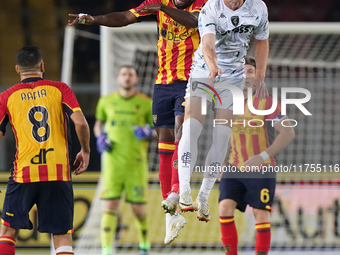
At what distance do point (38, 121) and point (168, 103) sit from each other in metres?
1.10

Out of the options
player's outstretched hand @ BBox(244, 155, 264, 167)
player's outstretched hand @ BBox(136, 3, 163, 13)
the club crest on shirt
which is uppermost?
player's outstretched hand @ BBox(136, 3, 163, 13)

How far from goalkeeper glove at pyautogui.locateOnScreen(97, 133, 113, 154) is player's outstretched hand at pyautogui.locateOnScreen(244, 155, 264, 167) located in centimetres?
243

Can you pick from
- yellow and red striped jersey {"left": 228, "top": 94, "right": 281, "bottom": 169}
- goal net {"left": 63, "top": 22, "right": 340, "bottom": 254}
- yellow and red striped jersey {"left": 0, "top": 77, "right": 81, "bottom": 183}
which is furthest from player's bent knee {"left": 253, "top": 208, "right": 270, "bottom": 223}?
goal net {"left": 63, "top": 22, "right": 340, "bottom": 254}

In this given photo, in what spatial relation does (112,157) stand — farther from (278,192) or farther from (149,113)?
(278,192)

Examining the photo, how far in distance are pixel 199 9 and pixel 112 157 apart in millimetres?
3571

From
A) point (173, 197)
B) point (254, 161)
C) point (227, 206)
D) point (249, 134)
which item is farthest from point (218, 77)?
point (227, 206)

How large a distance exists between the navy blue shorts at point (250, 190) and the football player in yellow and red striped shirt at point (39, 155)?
1.85m

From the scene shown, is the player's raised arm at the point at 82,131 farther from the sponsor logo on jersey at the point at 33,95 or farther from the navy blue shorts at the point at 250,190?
the navy blue shorts at the point at 250,190

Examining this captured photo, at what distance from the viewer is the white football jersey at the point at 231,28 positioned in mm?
4184

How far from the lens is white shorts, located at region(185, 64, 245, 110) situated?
4270 millimetres

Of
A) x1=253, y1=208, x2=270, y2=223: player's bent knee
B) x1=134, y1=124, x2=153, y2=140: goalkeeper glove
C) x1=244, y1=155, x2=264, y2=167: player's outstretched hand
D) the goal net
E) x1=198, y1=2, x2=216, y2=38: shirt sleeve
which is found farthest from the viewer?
the goal net

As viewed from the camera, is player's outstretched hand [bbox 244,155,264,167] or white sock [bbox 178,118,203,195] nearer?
white sock [bbox 178,118,203,195]

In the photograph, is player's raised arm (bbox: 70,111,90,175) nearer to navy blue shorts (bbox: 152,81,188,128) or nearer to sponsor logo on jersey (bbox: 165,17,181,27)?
navy blue shorts (bbox: 152,81,188,128)

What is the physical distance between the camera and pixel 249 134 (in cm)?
593
